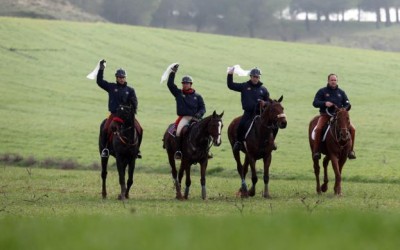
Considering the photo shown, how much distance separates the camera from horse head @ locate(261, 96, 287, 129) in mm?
18359

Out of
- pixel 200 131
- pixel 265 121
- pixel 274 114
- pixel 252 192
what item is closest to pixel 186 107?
pixel 200 131

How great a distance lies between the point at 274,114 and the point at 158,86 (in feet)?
122

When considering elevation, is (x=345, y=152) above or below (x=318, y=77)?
below

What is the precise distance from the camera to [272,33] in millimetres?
123188

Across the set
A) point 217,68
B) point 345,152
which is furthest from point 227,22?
point 345,152

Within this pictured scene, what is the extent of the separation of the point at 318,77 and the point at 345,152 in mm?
42261

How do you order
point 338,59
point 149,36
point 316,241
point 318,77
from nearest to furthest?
point 316,241 → point 318,77 → point 338,59 → point 149,36

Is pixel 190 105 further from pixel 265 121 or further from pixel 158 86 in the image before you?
pixel 158 86

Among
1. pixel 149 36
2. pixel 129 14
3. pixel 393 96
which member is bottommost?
pixel 393 96

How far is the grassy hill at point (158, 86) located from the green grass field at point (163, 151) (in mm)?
108

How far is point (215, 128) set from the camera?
1798cm

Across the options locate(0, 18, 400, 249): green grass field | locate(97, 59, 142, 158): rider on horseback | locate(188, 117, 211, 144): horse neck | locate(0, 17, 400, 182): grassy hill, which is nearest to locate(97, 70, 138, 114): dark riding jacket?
locate(97, 59, 142, 158): rider on horseback

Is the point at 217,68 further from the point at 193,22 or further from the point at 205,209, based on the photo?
the point at 193,22

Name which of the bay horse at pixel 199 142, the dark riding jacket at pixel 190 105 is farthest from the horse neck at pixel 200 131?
the dark riding jacket at pixel 190 105
